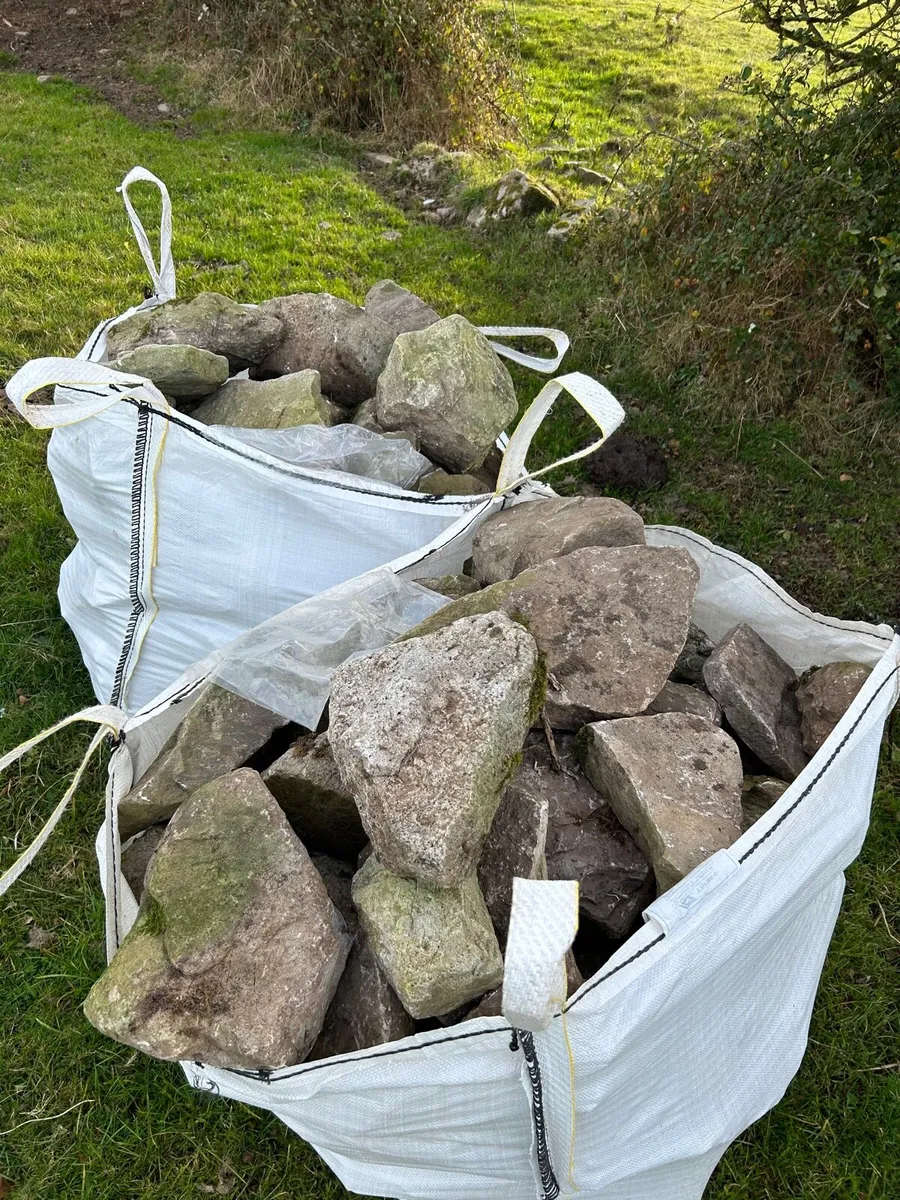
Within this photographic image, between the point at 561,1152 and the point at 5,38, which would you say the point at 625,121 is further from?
the point at 561,1152

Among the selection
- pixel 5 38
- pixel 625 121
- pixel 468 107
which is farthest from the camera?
pixel 5 38

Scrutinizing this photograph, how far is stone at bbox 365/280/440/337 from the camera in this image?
8.75 feet

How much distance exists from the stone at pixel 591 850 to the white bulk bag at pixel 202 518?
0.63 meters

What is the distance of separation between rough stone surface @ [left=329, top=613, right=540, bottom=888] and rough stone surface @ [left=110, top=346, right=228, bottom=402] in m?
1.14

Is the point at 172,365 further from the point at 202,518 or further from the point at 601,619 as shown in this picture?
the point at 601,619

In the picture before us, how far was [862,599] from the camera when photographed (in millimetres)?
2594

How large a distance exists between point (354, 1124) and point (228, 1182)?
0.51 m

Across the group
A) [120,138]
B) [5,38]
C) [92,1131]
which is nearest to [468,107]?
[120,138]

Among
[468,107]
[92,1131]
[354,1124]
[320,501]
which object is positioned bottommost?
[92,1131]

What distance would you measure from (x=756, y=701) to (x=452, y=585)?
0.71 meters

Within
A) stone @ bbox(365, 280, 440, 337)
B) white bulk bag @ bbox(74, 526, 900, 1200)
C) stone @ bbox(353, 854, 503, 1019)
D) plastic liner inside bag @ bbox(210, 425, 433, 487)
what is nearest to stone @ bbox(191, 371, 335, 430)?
plastic liner inside bag @ bbox(210, 425, 433, 487)

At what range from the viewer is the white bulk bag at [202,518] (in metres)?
1.86

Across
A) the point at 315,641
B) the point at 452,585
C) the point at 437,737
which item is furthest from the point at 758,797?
the point at 315,641

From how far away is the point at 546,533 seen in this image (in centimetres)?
189
